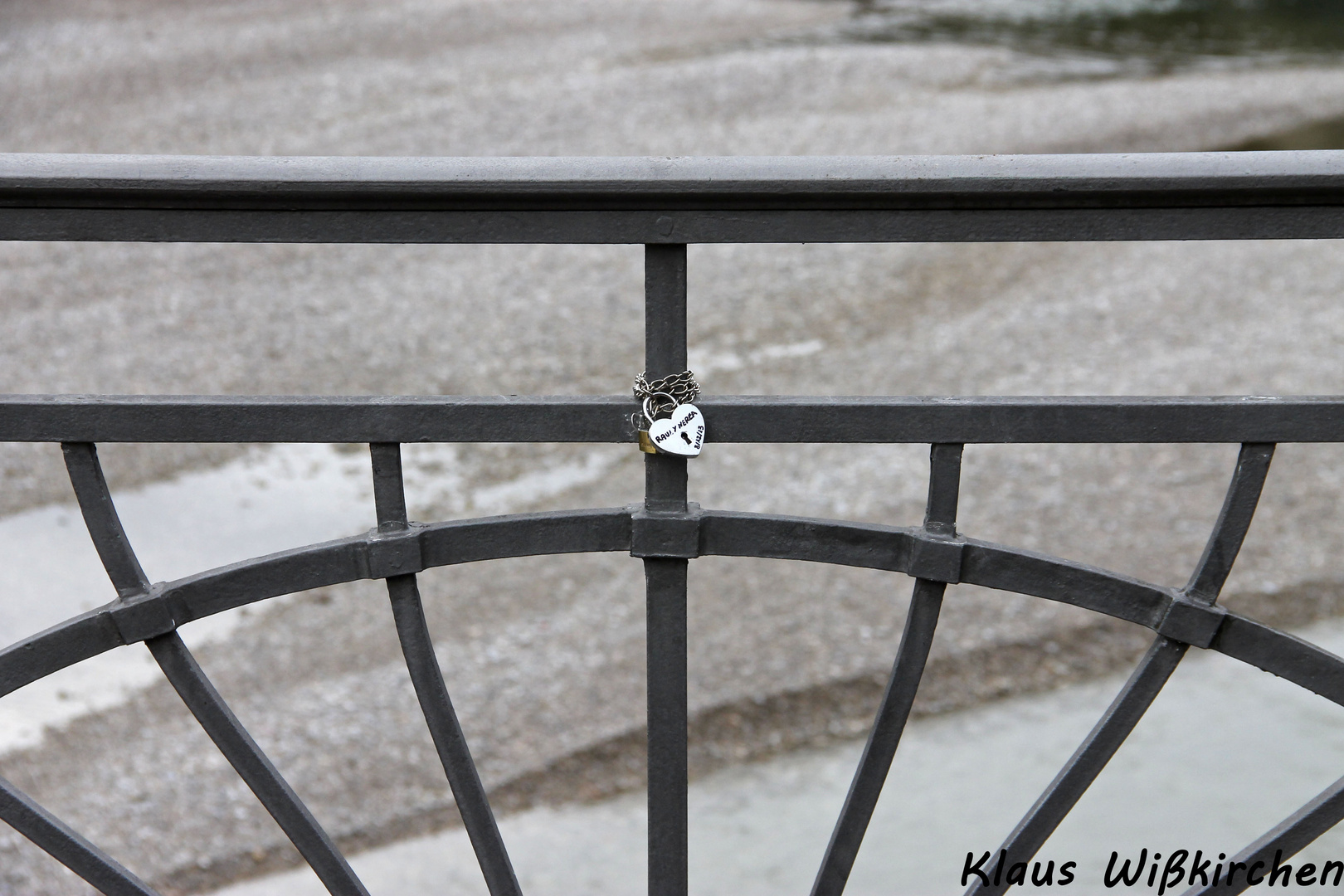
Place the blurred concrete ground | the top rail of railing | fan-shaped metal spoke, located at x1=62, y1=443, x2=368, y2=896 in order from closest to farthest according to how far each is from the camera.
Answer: the top rail of railing → fan-shaped metal spoke, located at x1=62, y1=443, x2=368, y2=896 → the blurred concrete ground

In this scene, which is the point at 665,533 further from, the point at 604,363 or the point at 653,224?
the point at 604,363

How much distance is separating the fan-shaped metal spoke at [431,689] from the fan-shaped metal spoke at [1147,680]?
544mm

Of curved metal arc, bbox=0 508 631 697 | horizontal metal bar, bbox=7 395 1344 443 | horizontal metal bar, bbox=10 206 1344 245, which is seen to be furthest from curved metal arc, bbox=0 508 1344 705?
horizontal metal bar, bbox=10 206 1344 245

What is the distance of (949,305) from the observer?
18.6 feet

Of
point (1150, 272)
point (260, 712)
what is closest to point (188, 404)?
point (260, 712)

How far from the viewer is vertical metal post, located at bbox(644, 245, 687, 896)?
1037mm

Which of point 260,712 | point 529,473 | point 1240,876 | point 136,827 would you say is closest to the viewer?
point 1240,876

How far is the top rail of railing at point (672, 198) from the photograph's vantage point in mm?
964

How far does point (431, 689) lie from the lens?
3.85ft

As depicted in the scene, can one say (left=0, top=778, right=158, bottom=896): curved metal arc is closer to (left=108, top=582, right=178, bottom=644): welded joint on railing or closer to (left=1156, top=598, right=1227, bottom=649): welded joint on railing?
(left=108, top=582, right=178, bottom=644): welded joint on railing

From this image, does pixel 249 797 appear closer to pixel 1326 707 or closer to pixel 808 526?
pixel 808 526

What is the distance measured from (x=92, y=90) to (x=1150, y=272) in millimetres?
7693

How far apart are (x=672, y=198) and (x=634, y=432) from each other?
8.4 inches

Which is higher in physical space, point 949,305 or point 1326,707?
point 949,305
